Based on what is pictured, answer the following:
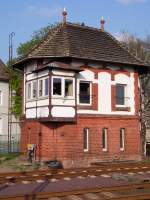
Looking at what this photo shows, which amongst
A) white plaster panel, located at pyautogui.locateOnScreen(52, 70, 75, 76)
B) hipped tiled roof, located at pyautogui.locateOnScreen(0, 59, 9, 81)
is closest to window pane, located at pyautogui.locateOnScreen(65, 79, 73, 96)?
white plaster panel, located at pyautogui.locateOnScreen(52, 70, 75, 76)

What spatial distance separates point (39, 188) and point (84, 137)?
11074mm

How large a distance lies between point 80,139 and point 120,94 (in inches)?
187

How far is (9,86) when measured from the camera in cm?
4447

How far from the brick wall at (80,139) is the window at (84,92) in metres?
1.09

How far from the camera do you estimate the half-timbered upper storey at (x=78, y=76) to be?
74.8 feet

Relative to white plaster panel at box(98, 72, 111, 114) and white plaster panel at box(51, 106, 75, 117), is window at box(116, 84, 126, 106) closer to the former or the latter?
white plaster panel at box(98, 72, 111, 114)

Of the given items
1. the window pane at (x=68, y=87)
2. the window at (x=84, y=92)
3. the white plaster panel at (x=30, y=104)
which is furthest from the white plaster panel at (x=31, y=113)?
the window at (x=84, y=92)

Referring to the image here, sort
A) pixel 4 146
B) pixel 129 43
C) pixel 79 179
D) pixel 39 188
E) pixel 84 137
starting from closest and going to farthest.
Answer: pixel 39 188, pixel 79 179, pixel 84 137, pixel 4 146, pixel 129 43

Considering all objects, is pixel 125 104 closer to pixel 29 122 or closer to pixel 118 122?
pixel 118 122

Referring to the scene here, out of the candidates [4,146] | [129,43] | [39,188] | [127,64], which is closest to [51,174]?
[39,188]

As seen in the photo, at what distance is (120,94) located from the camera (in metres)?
26.5

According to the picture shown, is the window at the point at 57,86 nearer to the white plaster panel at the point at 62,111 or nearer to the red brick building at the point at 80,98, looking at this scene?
the red brick building at the point at 80,98

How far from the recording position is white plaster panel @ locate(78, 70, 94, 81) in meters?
24.4

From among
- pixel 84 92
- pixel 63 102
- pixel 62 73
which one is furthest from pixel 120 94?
pixel 62 73
